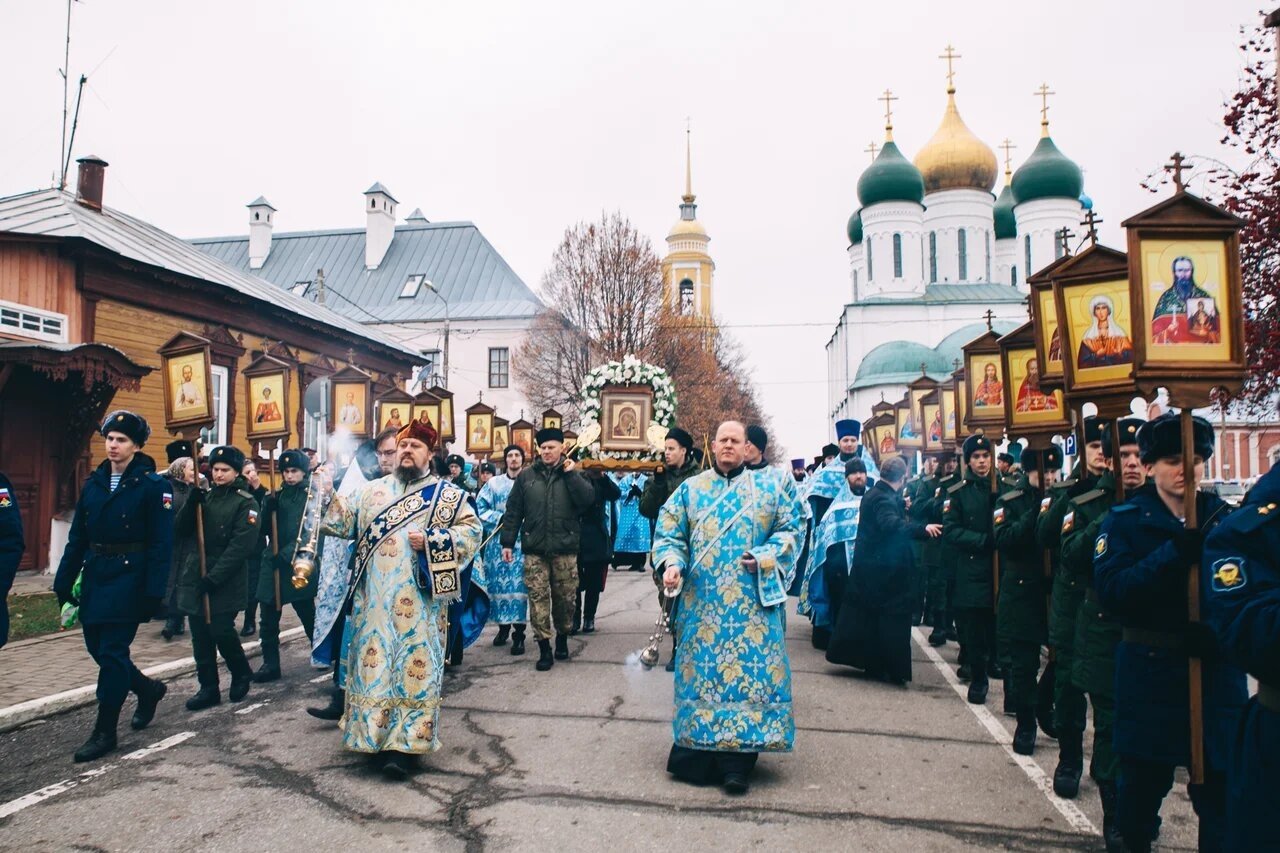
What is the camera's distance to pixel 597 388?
38.5ft

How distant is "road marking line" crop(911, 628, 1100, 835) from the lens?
15.7 ft

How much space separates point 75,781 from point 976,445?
6463 millimetres

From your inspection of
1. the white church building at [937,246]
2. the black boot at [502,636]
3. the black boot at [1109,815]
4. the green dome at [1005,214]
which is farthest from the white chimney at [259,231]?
the black boot at [1109,815]

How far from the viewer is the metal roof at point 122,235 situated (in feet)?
53.2

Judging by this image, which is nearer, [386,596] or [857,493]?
[386,596]

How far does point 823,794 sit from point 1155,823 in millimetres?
1683

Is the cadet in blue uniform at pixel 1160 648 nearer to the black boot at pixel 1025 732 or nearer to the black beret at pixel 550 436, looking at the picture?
the black boot at pixel 1025 732

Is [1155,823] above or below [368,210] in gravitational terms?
below

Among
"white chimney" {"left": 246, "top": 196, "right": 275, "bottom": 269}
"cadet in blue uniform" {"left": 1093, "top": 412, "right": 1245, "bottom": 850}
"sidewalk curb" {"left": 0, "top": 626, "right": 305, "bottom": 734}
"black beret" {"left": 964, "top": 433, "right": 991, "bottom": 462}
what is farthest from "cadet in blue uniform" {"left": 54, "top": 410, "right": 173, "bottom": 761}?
"white chimney" {"left": 246, "top": 196, "right": 275, "bottom": 269}

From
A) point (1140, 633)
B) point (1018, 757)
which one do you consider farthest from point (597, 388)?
point (1140, 633)

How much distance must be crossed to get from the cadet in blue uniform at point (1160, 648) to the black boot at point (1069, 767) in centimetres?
125

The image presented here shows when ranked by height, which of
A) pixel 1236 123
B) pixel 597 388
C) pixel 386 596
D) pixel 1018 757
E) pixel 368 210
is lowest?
pixel 1018 757

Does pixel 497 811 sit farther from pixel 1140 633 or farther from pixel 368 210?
pixel 368 210

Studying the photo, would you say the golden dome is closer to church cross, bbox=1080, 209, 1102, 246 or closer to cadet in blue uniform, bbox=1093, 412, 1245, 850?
church cross, bbox=1080, 209, 1102, 246
